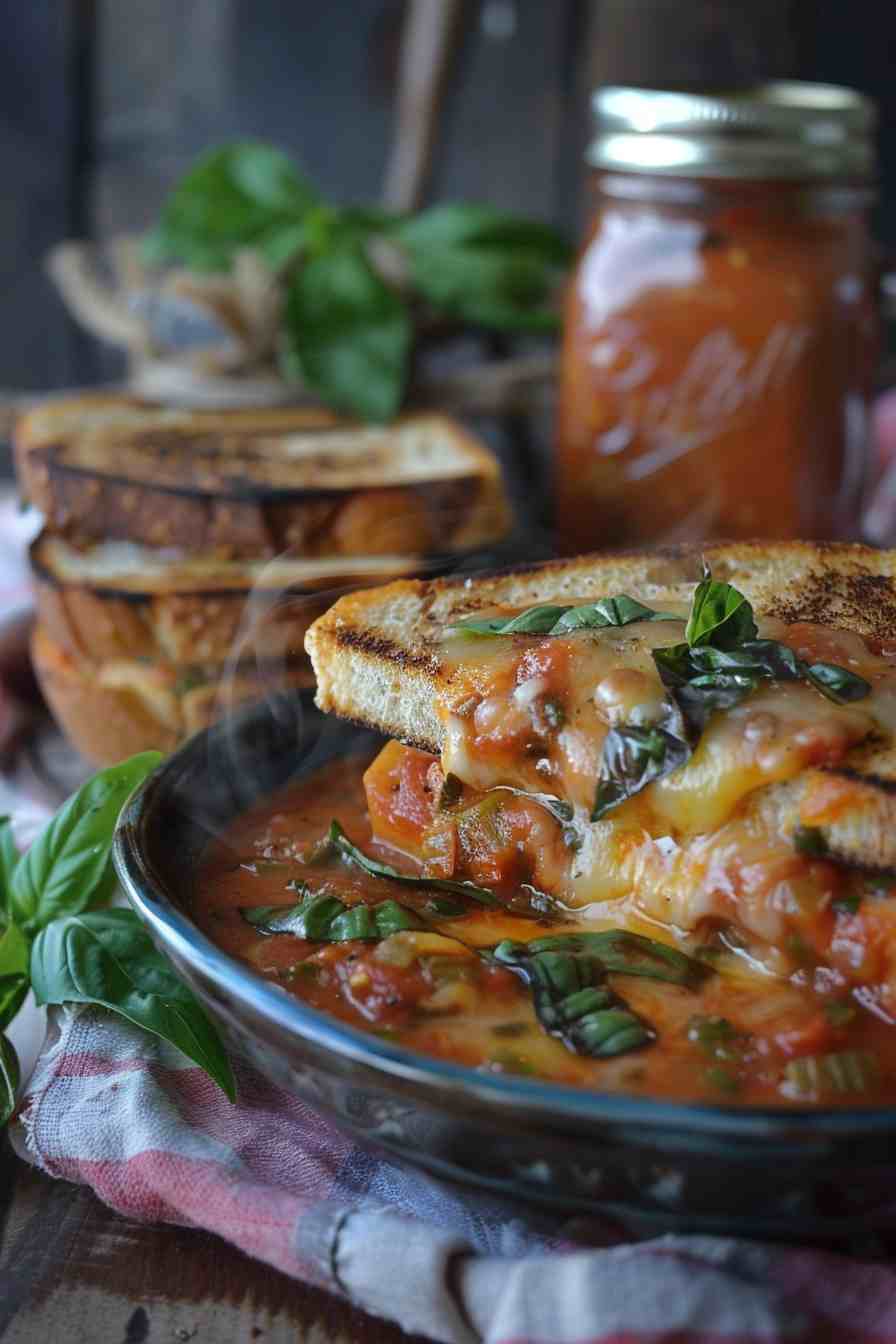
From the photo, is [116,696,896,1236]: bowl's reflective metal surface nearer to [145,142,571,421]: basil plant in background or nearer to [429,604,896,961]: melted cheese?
[429,604,896,961]: melted cheese

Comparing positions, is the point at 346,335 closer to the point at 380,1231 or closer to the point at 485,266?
the point at 485,266

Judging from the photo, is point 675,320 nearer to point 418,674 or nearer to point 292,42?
point 418,674

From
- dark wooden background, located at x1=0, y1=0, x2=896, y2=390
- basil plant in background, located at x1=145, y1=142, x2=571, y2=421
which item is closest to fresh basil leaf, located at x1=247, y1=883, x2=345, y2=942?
basil plant in background, located at x1=145, y1=142, x2=571, y2=421

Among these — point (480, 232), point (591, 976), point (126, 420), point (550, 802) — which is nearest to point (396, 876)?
point (550, 802)

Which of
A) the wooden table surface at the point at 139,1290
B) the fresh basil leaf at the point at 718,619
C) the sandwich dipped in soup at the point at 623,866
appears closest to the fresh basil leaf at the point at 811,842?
the sandwich dipped in soup at the point at 623,866

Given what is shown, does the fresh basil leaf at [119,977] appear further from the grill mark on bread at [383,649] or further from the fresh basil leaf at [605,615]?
the fresh basil leaf at [605,615]

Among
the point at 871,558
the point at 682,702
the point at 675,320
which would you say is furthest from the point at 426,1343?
the point at 675,320
